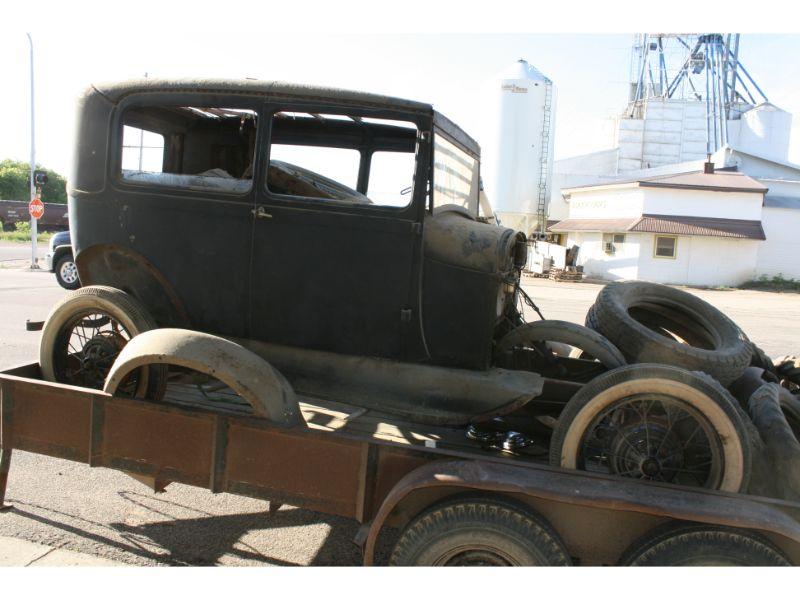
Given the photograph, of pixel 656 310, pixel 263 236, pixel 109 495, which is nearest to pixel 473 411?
pixel 263 236

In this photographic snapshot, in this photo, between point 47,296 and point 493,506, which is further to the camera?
point 47,296

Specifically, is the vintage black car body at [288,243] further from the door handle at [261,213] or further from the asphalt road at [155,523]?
the asphalt road at [155,523]

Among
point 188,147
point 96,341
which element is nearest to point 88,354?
point 96,341

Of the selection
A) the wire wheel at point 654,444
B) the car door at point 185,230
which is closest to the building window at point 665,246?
the wire wheel at point 654,444

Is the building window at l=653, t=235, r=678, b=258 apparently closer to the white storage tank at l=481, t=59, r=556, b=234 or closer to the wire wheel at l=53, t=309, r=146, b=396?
the white storage tank at l=481, t=59, r=556, b=234

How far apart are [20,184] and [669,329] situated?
57.8m

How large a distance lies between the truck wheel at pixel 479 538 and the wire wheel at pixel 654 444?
528 mm

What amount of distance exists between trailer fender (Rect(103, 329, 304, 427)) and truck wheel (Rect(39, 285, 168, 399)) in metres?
0.28

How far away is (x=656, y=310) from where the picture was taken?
4.60 meters

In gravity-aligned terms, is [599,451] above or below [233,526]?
above

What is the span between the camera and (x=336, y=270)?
335 centimetres

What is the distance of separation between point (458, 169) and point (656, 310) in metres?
1.96

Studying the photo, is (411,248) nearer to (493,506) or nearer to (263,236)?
(263,236)

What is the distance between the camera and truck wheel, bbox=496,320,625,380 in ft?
12.0
